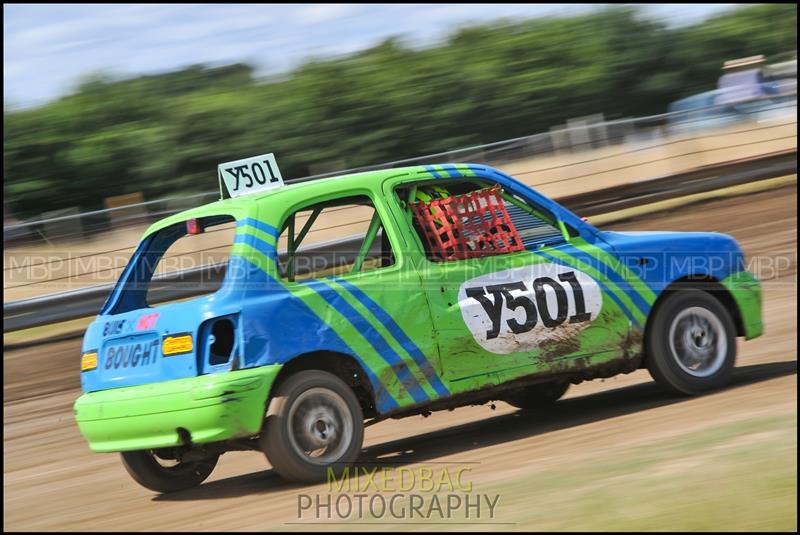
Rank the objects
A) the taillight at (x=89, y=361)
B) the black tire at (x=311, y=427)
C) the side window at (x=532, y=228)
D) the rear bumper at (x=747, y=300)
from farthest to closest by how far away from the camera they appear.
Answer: the rear bumper at (x=747, y=300) < the side window at (x=532, y=228) < the taillight at (x=89, y=361) < the black tire at (x=311, y=427)

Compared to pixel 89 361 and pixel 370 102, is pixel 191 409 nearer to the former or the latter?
pixel 89 361

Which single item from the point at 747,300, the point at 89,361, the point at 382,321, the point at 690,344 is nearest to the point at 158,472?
the point at 89,361

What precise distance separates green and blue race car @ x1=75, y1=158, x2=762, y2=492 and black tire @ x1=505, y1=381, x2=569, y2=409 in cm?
93

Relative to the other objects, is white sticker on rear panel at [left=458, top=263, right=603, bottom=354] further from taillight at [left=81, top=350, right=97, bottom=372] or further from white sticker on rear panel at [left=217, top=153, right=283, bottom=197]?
taillight at [left=81, top=350, right=97, bottom=372]

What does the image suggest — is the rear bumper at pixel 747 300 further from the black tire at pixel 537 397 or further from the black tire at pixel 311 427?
the black tire at pixel 311 427

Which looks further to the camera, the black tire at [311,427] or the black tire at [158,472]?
the black tire at [158,472]

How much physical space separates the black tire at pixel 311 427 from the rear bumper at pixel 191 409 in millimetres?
114

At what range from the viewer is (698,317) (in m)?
8.02

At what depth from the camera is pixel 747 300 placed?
27.0 feet

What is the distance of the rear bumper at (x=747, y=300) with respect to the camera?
8203mm

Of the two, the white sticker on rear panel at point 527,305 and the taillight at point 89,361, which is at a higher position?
the taillight at point 89,361

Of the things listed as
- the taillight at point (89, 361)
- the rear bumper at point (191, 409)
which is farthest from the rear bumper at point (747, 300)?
the taillight at point (89, 361)

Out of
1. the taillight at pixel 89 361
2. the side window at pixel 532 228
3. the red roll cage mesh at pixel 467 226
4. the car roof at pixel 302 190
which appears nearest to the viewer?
the car roof at pixel 302 190

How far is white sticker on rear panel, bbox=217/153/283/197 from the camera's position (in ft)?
23.4
